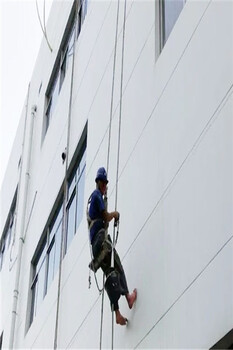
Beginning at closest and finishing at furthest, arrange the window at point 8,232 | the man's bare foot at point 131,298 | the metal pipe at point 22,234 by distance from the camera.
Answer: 1. the man's bare foot at point 131,298
2. the metal pipe at point 22,234
3. the window at point 8,232

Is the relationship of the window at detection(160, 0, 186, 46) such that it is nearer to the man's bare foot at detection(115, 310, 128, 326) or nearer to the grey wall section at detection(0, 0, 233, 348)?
the grey wall section at detection(0, 0, 233, 348)

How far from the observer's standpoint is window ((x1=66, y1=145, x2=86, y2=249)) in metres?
10.9

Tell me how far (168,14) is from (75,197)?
3.65 metres

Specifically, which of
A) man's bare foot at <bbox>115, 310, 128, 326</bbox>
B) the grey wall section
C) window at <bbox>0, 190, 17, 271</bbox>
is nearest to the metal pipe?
window at <bbox>0, 190, 17, 271</bbox>

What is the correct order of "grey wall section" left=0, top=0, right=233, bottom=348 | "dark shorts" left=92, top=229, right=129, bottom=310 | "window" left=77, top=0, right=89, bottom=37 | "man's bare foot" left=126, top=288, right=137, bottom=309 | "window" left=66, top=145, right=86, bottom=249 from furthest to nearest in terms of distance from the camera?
"window" left=77, top=0, right=89, bottom=37 → "window" left=66, top=145, right=86, bottom=249 → "dark shorts" left=92, top=229, right=129, bottom=310 → "man's bare foot" left=126, top=288, right=137, bottom=309 → "grey wall section" left=0, top=0, right=233, bottom=348

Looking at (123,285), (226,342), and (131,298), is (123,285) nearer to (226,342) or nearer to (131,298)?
(131,298)

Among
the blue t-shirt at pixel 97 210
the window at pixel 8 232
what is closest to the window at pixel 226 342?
the blue t-shirt at pixel 97 210

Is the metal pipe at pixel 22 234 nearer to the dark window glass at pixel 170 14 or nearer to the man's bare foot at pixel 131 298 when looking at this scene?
the man's bare foot at pixel 131 298

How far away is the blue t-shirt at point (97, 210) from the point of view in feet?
25.6

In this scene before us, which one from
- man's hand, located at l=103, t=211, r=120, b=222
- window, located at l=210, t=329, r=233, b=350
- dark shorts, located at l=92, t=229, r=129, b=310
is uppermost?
man's hand, located at l=103, t=211, r=120, b=222

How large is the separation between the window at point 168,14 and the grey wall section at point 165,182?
14cm

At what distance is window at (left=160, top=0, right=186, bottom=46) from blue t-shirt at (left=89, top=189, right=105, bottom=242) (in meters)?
1.88

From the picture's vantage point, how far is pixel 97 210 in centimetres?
785

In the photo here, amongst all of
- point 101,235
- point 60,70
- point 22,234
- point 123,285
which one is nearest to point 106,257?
point 101,235
